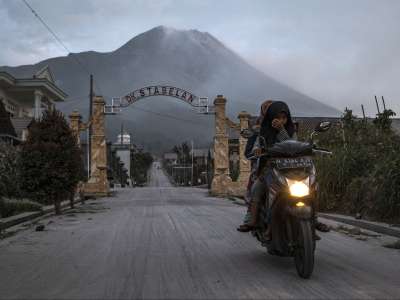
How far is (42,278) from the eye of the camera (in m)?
6.15

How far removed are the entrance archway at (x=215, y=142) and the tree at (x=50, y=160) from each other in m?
15.1

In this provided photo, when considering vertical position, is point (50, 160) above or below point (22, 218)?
above

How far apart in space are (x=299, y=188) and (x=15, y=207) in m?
10.3

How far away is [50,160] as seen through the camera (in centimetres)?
1470

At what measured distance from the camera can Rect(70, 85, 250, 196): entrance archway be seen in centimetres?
3080

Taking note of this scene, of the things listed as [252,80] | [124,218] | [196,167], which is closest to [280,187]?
[124,218]

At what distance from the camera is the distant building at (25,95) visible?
33.9 meters

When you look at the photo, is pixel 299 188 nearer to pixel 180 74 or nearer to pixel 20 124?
pixel 20 124

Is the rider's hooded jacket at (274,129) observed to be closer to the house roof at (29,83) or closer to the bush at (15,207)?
the bush at (15,207)

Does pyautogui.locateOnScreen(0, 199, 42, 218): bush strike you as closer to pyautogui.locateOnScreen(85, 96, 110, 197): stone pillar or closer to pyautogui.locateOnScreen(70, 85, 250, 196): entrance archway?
pyautogui.locateOnScreen(70, 85, 250, 196): entrance archway

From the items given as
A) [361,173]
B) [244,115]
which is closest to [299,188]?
[361,173]

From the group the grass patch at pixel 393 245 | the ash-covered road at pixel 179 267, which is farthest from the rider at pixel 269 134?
the grass patch at pixel 393 245

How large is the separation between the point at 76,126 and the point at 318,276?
2606cm

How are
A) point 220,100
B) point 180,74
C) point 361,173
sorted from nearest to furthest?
1. point 361,173
2. point 220,100
3. point 180,74
